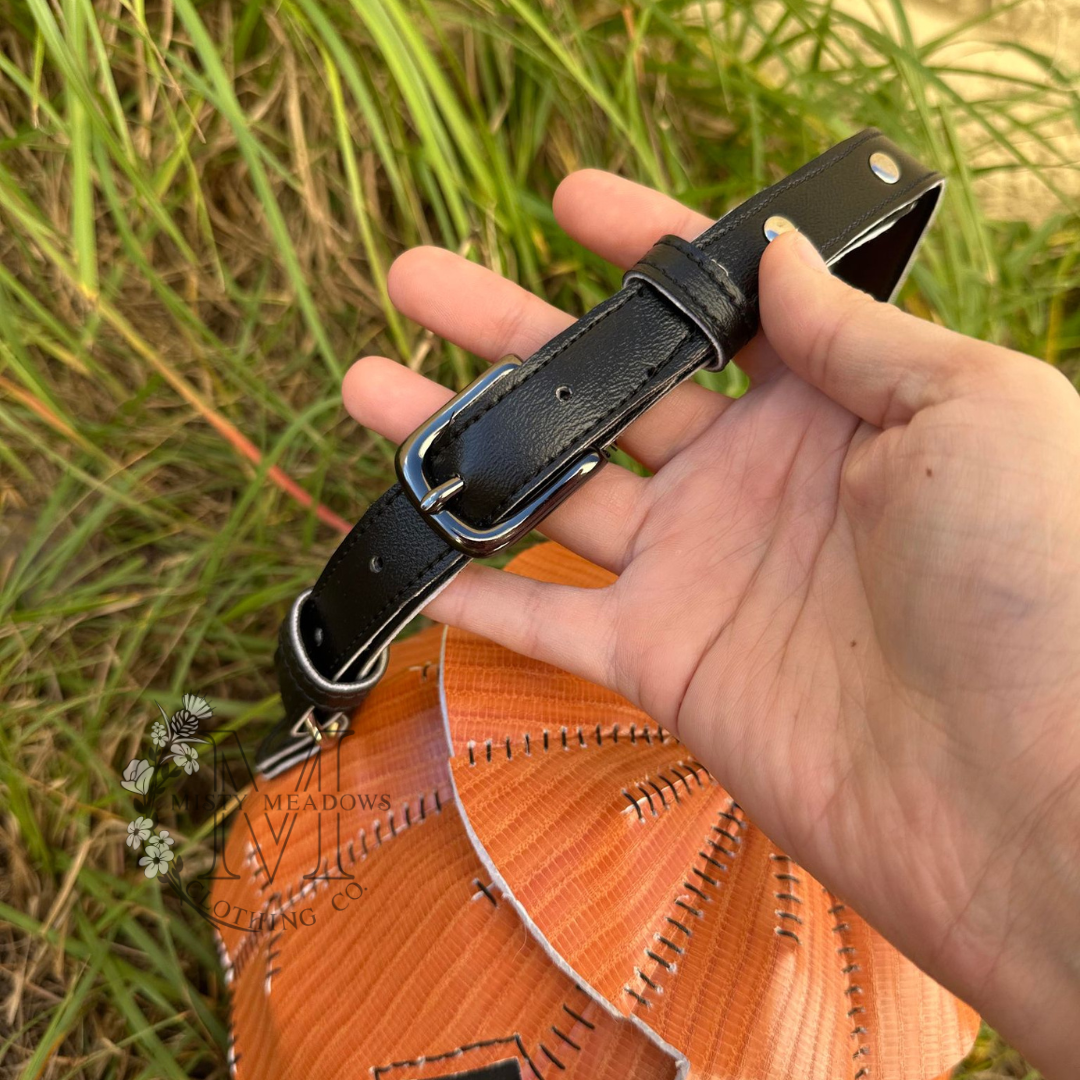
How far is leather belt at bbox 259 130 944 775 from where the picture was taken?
1.10 meters

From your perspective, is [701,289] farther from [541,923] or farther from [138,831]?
[138,831]

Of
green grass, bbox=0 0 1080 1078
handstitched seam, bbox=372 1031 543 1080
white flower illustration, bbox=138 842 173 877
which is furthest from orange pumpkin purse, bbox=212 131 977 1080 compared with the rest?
green grass, bbox=0 0 1080 1078

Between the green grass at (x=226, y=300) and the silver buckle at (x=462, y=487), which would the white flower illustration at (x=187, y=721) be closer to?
the green grass at (x=226, y=300)

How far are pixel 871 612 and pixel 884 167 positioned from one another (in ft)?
2.19

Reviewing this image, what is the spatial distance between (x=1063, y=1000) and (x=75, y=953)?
54.4 inches

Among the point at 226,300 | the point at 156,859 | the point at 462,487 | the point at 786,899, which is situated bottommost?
the point at 786,899

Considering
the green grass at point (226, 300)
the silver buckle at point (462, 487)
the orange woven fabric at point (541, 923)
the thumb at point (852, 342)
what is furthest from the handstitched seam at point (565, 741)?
the green grass at point (226, 300)

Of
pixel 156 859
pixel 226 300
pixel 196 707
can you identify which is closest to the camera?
pixel 156 859

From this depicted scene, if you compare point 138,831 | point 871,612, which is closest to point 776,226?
point 871,612

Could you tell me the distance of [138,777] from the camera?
4.36 feet

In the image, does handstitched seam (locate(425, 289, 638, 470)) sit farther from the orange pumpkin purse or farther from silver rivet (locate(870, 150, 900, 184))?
silver rivet (locate(870, 150, 900, 184))

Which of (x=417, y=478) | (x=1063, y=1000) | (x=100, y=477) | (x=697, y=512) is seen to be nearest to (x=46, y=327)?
(x=100, y=477)

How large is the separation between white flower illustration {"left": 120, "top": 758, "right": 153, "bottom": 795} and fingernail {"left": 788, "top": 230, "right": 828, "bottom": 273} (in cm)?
123

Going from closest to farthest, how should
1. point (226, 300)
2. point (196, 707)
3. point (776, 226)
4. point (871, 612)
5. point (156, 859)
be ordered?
point (871, 612), point (776, 226), point (156, 859), point (196, 707), point (226, 300)
